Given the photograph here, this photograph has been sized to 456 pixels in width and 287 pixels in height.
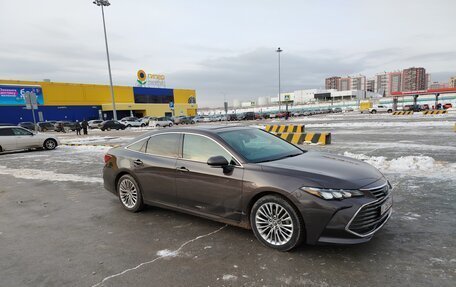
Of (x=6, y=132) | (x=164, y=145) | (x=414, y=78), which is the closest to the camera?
(x=164, y=145)

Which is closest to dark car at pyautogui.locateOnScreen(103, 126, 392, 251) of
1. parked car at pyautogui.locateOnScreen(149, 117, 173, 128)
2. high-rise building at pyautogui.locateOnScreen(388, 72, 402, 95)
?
parked car at pyautogui.locateOnScreen(149, 117, 173, 128)

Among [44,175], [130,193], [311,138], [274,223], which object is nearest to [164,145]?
[130,193]

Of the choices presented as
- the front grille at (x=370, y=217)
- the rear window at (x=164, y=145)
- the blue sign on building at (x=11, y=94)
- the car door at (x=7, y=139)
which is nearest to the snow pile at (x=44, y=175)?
the rear window at (x=164, y=145)

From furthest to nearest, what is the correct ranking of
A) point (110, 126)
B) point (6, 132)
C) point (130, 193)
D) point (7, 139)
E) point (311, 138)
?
1. point (110, 126)
2. point (6, 132)
3. point (7, 139)
4. point (311, 138)
5. point (130, 193)

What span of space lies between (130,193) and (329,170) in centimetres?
351

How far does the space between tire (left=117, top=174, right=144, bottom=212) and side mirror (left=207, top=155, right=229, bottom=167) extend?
1903mm

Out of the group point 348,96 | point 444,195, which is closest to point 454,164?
point 444,195

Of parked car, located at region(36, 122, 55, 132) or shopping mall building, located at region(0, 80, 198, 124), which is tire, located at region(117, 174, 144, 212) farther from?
shopping mall building, located at region(0, 80, 198, 124)

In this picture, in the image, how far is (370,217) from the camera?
3.40 meters

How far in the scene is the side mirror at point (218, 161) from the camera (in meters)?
3.99

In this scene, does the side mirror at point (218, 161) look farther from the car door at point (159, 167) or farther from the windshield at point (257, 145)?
the car door at point (159, 167)

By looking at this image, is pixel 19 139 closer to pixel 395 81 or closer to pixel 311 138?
pixel 311 138

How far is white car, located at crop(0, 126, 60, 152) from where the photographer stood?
14.8 meters

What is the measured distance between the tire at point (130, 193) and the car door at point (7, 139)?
12.6 m
